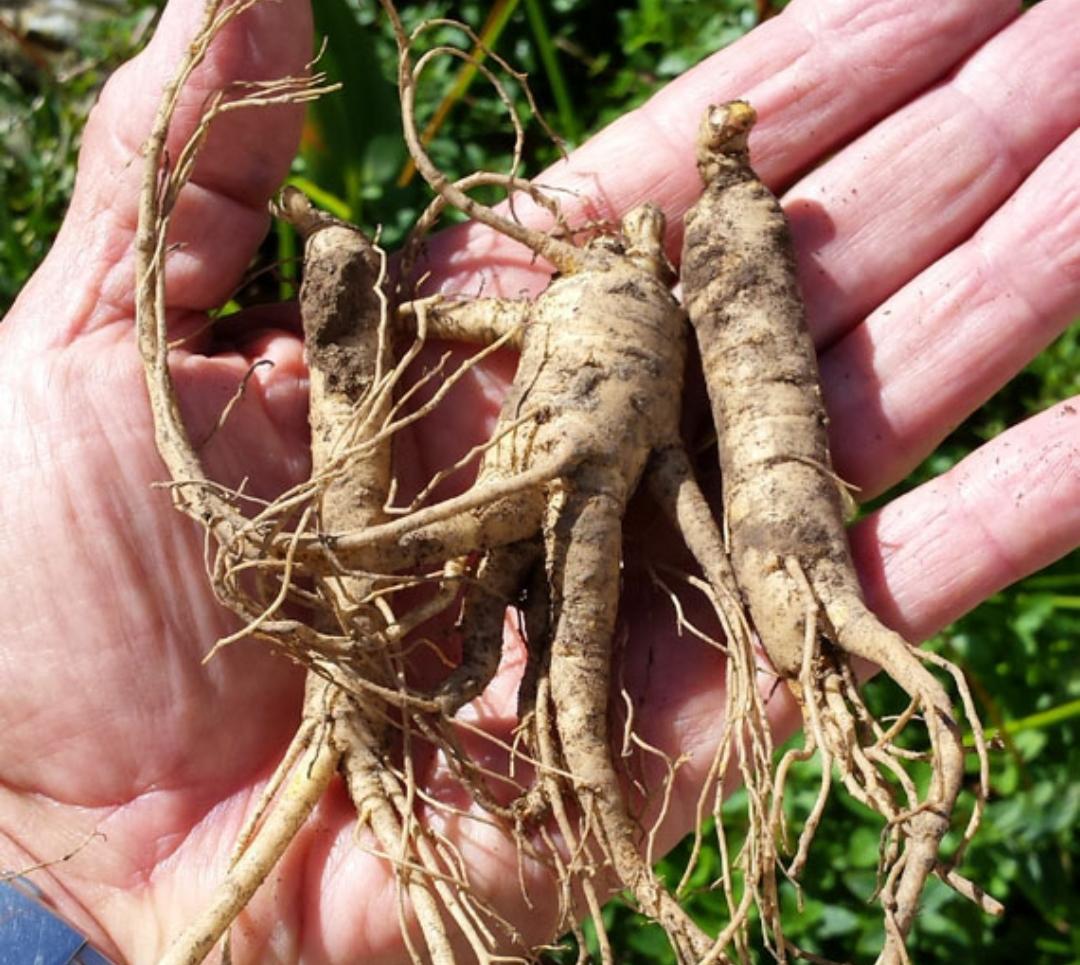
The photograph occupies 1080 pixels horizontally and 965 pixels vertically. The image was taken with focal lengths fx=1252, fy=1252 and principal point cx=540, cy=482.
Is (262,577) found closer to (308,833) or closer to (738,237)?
(308,833)

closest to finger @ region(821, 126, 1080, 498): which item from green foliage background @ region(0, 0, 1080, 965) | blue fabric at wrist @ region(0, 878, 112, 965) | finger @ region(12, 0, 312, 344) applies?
green foliage background @ region(0, 0, 1080, 965)

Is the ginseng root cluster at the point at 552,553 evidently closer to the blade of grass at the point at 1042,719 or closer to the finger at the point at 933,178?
the finger at the point at 933,178

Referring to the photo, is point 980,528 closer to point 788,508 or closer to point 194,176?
point 788,508

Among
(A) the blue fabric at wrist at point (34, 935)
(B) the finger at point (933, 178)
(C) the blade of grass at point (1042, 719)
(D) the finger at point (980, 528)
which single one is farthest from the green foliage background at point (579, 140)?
(A) the blue fabric at wrist at point (34, 935)

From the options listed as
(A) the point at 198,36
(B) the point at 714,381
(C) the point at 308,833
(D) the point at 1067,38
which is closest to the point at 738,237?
(B) the point at 714,381

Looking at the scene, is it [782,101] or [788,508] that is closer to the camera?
[788,508]

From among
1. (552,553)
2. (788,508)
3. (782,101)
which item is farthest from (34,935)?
(782,101)

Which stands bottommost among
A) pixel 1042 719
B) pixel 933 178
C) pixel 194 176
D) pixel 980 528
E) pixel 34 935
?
pixel 1042 719
